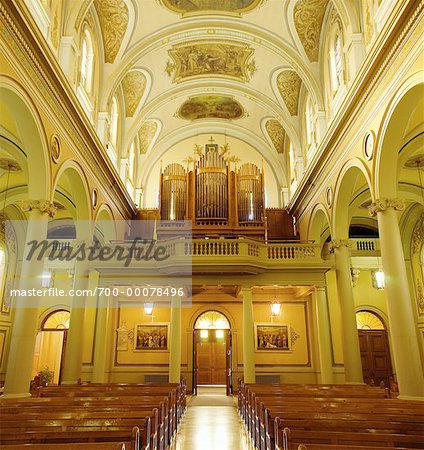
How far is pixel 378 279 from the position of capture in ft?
55.9

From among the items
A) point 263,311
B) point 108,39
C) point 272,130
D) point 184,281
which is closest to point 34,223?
point 184,281

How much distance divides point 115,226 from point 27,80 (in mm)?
8003

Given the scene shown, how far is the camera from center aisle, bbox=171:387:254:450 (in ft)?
22.4

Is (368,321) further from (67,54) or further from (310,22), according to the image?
(67,54)

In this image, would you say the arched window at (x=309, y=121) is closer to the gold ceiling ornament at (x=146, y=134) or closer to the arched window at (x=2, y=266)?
the gold ceiling ornament at (x=146, y=134)

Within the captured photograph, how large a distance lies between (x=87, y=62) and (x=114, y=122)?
10.9 ft

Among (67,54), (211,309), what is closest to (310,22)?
(67,54)

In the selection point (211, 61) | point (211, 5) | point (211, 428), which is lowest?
point (211, 428)

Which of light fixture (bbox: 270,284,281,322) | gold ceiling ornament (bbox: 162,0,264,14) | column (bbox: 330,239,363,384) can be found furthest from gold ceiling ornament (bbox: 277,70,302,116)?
light fixture (bbox: 270,284,281,322)

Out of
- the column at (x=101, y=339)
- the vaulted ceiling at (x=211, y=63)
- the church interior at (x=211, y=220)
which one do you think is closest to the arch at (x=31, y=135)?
the church interior at (x=211, y=220)

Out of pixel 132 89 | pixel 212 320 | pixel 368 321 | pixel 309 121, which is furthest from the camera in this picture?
pixel 368 321

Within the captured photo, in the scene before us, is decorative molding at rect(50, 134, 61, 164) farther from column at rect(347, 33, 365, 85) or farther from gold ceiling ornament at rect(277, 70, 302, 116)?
gold ceiling ornament at rect(277, 70, 302, 116)

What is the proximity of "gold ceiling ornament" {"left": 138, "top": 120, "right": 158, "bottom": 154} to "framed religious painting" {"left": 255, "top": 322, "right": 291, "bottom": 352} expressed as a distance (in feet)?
32.6

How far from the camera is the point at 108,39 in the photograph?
13.3 m
